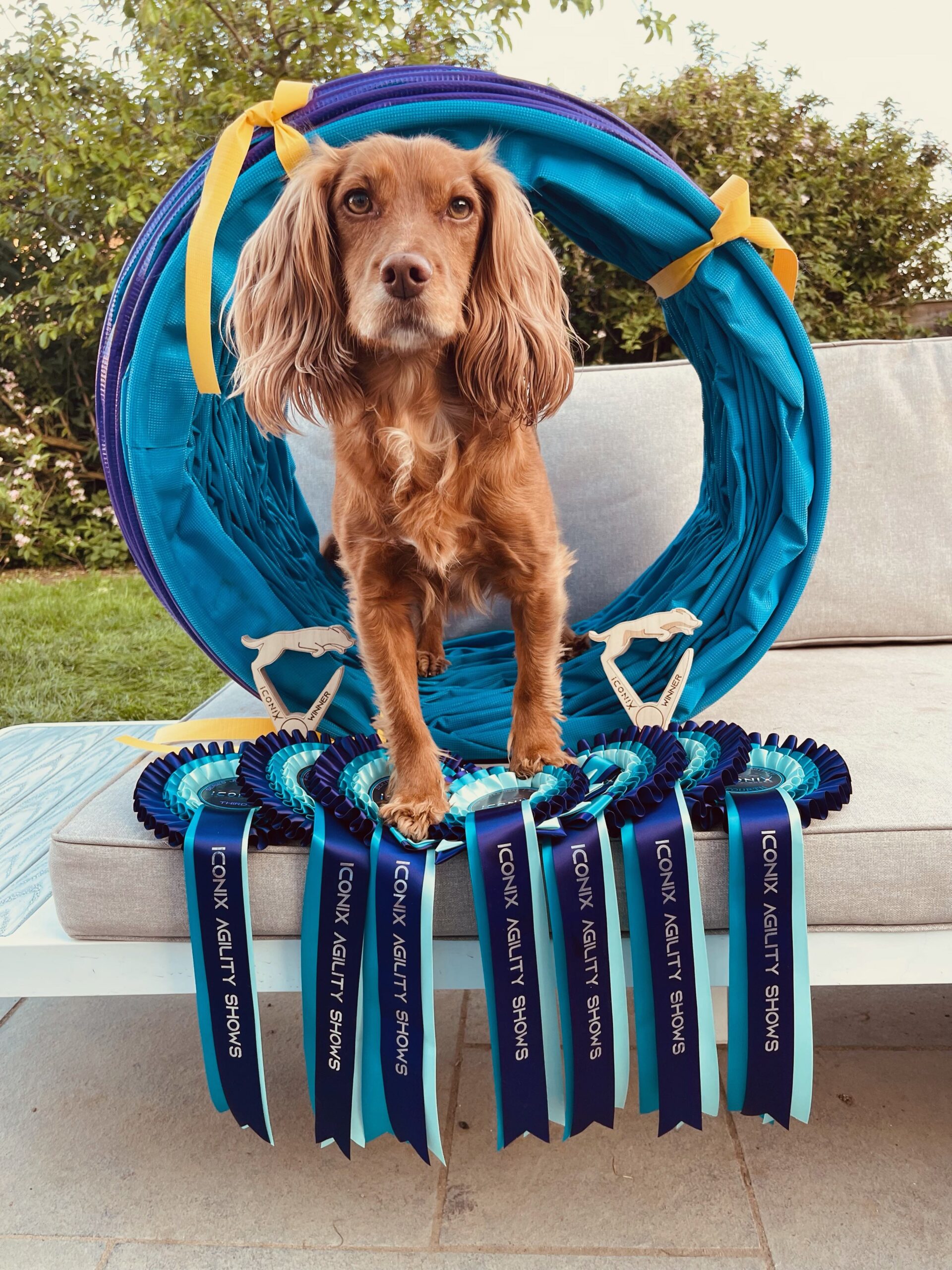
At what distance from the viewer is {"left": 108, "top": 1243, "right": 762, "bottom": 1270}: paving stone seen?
1.42 m

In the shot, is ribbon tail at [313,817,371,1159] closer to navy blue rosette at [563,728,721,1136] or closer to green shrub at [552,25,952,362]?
navy blue rosette at [563,728,721,1136]

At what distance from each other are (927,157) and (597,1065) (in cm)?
548

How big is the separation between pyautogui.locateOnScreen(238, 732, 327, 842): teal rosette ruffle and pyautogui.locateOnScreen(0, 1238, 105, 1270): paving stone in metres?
0.67

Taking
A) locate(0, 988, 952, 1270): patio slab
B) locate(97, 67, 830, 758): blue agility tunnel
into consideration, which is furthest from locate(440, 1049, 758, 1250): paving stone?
locate(97, 67, 830, 758): blue agility tunnel

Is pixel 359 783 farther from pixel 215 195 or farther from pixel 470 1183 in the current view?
pixel 215 195

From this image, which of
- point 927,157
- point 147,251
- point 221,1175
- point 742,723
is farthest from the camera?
point 927,157

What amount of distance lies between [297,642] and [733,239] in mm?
1079

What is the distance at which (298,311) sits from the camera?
1699mm

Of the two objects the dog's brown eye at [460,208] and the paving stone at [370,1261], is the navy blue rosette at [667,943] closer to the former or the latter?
the paving stone at [370,1261]

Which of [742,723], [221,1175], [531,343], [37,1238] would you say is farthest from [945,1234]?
[531,343]

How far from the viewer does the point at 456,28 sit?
4703 mm

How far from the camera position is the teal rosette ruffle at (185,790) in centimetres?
149

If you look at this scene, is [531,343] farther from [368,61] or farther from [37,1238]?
[368,61]

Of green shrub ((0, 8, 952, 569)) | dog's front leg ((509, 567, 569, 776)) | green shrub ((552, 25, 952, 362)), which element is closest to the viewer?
dog's front leg ((509, 567, 569, 776))
